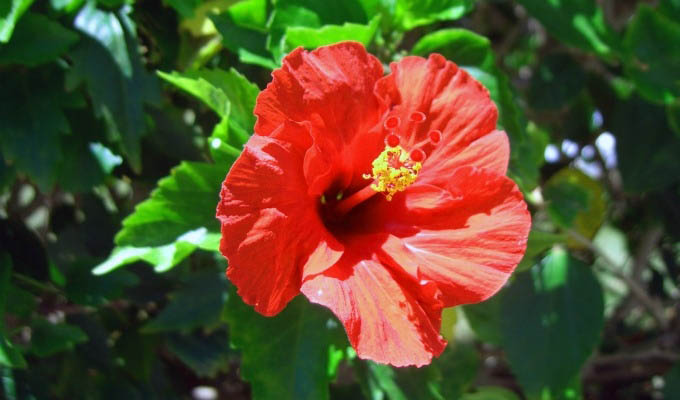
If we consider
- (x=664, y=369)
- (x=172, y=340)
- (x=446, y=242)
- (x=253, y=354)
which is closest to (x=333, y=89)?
(x=446, y=242)

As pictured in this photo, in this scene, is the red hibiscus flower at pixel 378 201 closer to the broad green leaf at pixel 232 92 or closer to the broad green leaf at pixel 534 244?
the broad green leaf at pixel 232 92

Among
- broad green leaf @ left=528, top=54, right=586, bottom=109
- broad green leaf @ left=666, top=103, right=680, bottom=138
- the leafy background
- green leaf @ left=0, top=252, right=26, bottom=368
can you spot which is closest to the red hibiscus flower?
the leafy background

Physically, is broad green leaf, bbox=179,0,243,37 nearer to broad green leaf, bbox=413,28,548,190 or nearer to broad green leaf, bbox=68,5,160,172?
broad green leaf, bbox=68,5,160,172

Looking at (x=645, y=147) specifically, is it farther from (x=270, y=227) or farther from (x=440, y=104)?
(x=270, y=227)

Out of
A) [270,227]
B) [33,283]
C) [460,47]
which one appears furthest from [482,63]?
[33,283]

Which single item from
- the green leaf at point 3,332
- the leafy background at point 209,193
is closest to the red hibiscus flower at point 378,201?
the leafy background at point 209,193
